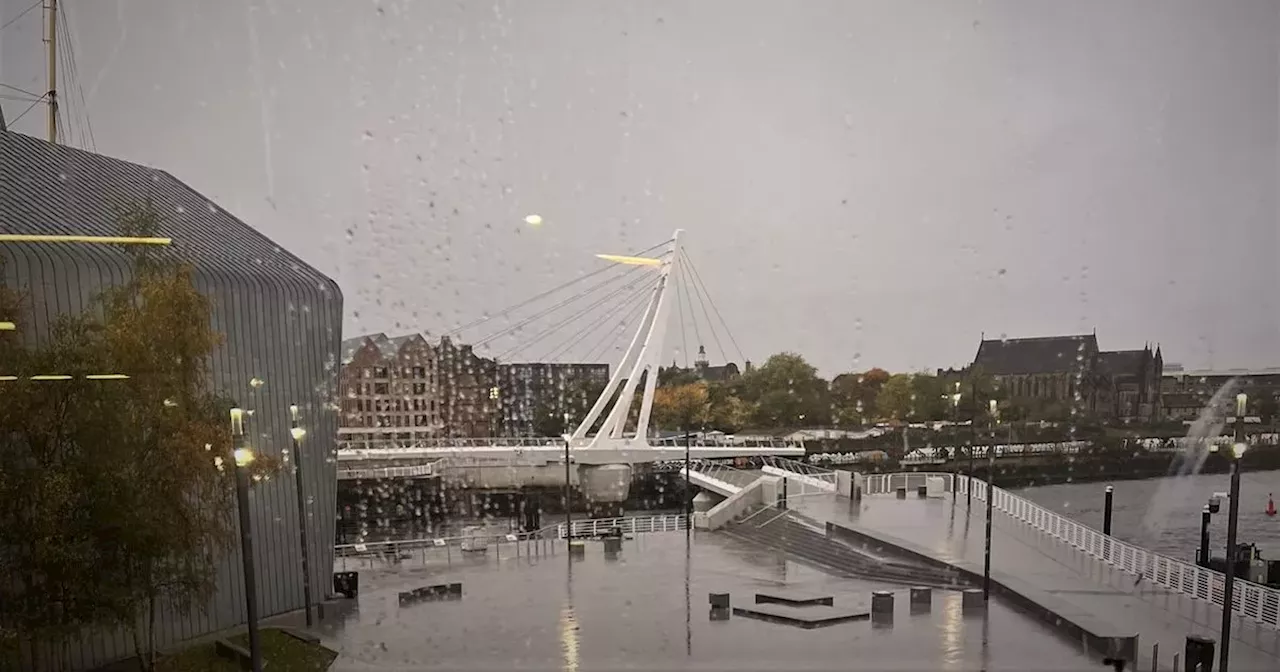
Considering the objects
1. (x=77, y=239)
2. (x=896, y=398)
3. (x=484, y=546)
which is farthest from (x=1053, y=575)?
(x=77, y=239)

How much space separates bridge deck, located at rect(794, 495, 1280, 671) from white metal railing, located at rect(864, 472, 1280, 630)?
0.10m

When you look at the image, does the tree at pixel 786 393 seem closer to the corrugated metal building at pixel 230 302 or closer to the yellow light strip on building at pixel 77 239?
the corrugated metal building at pixel 230 302

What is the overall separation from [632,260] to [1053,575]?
4.95 m

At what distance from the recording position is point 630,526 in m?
9.74

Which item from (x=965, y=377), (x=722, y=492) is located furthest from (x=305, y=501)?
(x=965, y=377)

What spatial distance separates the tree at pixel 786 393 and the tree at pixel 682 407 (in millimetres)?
623

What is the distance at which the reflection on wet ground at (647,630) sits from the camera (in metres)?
4.91

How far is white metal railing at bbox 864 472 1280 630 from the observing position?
205 inches

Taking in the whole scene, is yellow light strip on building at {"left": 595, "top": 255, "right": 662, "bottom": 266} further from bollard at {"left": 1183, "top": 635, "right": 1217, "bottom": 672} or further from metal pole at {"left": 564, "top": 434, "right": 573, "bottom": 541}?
bollard at {"left": 1183, "top": 635, "right": 1217, "bottom": 672}

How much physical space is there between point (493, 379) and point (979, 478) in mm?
7212

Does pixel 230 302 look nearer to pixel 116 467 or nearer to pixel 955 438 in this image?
pixel 116 467

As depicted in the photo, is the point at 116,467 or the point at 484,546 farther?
the point at 484,546

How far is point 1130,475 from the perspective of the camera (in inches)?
410

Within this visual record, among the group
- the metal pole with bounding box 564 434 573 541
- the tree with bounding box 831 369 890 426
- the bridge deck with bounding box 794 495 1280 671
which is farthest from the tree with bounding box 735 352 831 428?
the metal pole with bounding box 564 434 573 541
